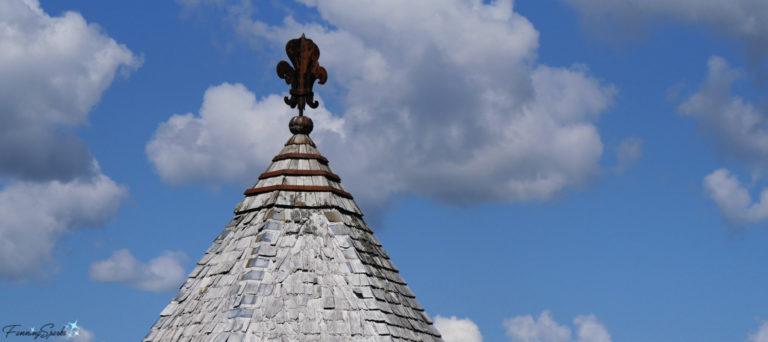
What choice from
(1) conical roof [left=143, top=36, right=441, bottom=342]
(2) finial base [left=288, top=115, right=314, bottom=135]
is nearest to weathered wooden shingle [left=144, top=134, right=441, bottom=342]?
(1) conical roof [left=143, top=36, right=441, bottom=342]

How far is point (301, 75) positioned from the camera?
51.3ft

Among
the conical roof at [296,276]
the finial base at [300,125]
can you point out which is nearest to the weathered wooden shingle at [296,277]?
the conical roof at [296,276]

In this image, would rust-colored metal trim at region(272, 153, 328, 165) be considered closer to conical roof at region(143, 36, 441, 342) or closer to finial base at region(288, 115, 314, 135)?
conical roof at region(143, 36, 441, 342)

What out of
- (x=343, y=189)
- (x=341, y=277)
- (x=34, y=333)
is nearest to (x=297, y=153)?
(x=343, y=189)

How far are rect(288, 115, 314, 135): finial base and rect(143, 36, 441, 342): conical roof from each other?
0.02 metres

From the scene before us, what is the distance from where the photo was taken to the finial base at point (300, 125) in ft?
51.1

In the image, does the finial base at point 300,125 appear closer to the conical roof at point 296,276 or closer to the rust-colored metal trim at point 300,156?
the conical roof at point 296,276

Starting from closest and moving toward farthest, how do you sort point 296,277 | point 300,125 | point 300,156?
point 296,277 → point 300,156 → point 300,125

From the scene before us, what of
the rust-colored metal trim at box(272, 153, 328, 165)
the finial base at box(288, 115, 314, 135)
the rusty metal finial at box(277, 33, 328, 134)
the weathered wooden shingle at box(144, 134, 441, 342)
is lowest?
the weathered wooden shingle at box(144, 134, 441, 342)

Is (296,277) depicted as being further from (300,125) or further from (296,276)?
(300,125)

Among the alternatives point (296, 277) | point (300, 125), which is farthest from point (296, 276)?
point (300, 125)

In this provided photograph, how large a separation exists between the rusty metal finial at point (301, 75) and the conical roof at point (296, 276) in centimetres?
6

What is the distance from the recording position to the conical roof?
520 inches

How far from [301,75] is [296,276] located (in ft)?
10.8
